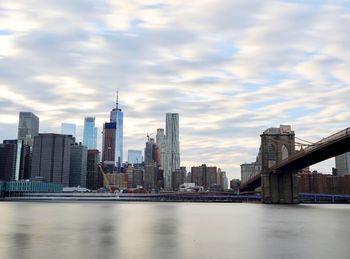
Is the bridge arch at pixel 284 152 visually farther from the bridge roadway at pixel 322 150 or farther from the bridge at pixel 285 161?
the bridge roadway at pixel 322 150

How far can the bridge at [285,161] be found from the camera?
277 feet

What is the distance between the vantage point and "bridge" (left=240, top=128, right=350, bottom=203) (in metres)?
84.4

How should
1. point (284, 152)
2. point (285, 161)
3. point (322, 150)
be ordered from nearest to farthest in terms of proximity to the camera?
point (322, 150) → point (285, 161) → point (284, 152)

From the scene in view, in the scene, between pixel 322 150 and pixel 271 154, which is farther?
pixel 271 154

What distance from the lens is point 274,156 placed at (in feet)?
456

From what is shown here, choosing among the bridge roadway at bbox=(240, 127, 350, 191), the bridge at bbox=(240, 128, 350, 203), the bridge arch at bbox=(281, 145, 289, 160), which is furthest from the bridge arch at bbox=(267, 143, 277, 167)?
the bridge roadway at bbox=(240, 127, 350, 191)

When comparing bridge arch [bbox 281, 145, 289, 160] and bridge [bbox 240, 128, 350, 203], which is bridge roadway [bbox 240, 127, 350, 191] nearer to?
bridge [bbox 240, 128, 350, 203]

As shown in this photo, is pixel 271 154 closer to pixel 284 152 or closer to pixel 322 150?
pixel 284 152

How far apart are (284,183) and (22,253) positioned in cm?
10939

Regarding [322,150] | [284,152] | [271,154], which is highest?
[284,152]

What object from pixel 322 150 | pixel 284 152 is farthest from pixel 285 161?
pixel 284 152

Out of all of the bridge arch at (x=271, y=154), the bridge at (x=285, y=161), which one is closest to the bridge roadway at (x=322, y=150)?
the bridge at (x=285, y=161)

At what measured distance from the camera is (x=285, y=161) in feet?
349

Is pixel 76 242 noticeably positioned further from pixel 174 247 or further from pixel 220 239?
pixel 220 239
